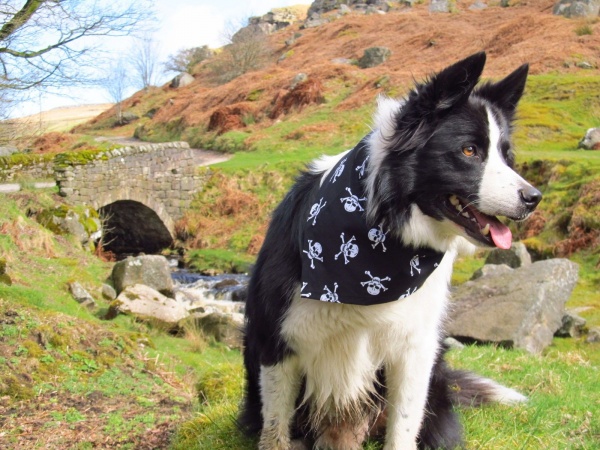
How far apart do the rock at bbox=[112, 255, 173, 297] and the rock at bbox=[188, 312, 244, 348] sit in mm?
2916

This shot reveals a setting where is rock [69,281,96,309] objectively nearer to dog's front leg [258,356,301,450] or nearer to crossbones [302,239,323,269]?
dog's front leg [258,356,301,450]

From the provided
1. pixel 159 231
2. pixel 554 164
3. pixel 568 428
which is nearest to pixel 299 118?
pixel 159 231

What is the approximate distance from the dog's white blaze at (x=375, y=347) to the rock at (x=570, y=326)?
8.50 metres

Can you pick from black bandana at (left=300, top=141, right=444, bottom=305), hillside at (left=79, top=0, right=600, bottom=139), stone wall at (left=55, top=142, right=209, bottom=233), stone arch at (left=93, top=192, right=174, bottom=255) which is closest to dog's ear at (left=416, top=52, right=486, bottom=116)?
black bandana at (left=300, top=141, right=444, bottom=305)

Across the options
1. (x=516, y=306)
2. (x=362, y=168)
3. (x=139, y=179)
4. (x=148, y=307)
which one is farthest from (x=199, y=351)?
(x=139, y=179)

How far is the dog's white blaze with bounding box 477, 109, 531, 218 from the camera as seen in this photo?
9.87 ft

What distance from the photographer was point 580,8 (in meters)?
36.3

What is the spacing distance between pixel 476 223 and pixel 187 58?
6055 cm

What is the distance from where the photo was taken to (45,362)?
7.54 m

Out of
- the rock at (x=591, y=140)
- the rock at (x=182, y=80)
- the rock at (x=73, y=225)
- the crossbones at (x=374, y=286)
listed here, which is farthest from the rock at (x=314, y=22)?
the crossbones at (x=374, y=286)

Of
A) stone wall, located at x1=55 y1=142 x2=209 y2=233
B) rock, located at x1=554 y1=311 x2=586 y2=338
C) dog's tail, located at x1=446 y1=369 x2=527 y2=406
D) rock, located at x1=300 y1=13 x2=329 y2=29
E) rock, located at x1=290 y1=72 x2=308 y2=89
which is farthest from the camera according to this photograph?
rock, located at x1=300 y1=13 x2=329 y2=29

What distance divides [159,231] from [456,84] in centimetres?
2328

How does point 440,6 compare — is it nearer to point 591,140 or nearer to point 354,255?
point 591,140

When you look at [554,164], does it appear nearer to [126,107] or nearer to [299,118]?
[299,118]
